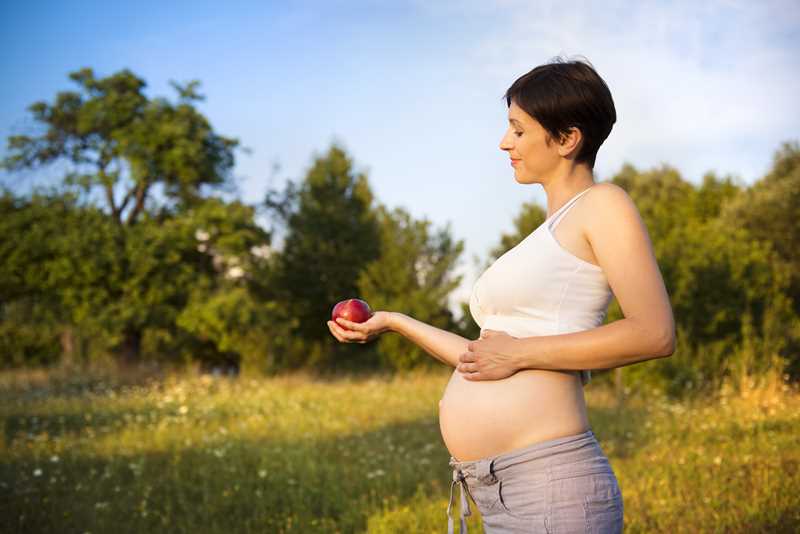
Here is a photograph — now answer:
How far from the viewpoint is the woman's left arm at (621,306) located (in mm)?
1751

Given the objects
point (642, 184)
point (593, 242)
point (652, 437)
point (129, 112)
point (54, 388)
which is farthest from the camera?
point (642, 184)

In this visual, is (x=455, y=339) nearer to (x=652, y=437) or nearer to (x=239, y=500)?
(x=239, y=500)

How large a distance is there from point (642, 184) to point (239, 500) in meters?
32.7

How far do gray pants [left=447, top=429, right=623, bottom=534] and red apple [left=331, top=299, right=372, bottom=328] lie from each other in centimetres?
72

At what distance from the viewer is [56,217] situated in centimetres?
2142

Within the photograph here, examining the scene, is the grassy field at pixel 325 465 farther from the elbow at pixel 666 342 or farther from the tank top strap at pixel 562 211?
the tank top strap at pixel 562 211

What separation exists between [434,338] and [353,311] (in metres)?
0.31

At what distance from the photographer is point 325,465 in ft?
22.4

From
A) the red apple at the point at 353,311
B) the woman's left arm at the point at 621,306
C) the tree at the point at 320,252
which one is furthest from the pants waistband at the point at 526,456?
the tree at the point at 320,252

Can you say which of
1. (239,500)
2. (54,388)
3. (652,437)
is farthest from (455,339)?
(54,388)

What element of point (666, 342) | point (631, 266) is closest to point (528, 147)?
point (631, 266)

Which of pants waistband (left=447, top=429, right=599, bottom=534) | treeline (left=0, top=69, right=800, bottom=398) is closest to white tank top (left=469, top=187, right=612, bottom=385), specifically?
pants waistband (left=447, top=429, right=599, bottom=534)

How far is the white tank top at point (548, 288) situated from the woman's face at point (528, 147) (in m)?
0.14

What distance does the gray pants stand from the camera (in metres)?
1.82
